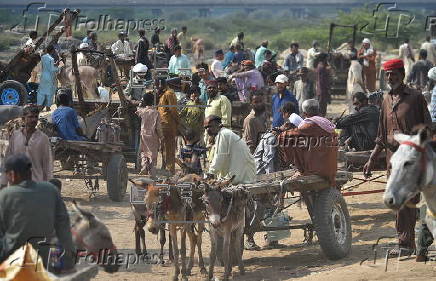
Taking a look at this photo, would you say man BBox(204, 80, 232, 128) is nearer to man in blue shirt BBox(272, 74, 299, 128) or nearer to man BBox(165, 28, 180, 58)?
man in blue shirt BBox(272, 74, 299, 128)

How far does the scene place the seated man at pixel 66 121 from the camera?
658 inches

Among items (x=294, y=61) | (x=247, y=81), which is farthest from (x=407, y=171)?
(x=294, y=61)

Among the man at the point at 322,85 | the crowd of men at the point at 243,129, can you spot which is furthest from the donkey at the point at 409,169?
the man at the point at 322,85

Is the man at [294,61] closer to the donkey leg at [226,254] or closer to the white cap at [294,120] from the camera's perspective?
the white cap at [294,120]

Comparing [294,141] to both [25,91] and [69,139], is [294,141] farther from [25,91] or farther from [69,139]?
[25,91]

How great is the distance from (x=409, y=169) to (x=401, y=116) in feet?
7.94

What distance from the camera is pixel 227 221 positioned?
12484 millimetres

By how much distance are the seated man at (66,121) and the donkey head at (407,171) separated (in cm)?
804

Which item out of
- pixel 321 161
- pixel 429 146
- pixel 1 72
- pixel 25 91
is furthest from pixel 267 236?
pixel 1 72

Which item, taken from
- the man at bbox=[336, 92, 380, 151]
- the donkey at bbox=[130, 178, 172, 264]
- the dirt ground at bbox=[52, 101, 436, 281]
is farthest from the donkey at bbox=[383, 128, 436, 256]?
the man at bbox=[336, 92, 380, 151]

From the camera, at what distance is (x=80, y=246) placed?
962 centimetres

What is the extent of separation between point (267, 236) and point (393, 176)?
5430mm

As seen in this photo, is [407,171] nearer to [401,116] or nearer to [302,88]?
[401,116]

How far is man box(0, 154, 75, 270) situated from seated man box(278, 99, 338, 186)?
204 inches
